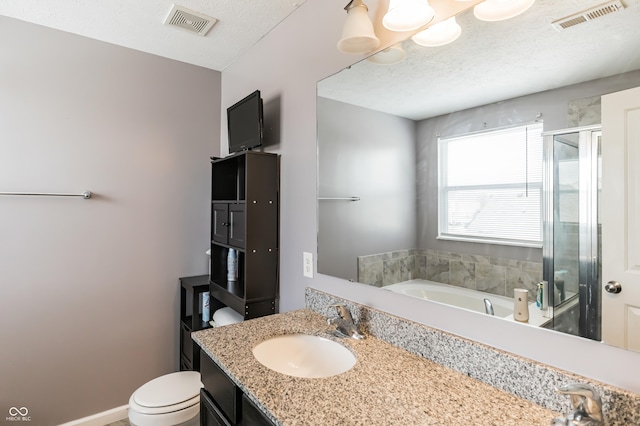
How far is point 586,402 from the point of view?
0.64 m

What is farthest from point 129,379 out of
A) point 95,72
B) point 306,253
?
point 95,72

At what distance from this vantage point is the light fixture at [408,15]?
1038mm

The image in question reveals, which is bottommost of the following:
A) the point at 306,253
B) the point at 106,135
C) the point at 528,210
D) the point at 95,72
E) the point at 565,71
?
the point at 306,253

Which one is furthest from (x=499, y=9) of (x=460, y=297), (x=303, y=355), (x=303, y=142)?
(x=303, y=355)

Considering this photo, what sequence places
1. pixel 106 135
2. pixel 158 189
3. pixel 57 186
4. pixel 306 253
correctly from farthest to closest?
pixel 158 189 → pixel 106 135 → pixel 57 186 → pixel 306 253

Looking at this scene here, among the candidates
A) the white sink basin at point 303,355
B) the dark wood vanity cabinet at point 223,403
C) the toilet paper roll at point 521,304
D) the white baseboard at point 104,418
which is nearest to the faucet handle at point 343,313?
A: the white sink basin at point 303,355

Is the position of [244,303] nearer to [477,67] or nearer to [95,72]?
[477,67]

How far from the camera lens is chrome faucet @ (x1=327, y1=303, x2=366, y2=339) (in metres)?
1.25

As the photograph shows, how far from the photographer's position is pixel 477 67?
989 millimetres

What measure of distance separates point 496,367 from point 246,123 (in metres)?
1.69

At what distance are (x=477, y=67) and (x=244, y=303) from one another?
1439 millimetres

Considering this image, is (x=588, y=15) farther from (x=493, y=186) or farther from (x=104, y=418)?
(x=104, y=418)

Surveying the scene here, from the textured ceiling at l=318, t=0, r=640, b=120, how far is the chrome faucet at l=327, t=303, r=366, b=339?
0.79 m
